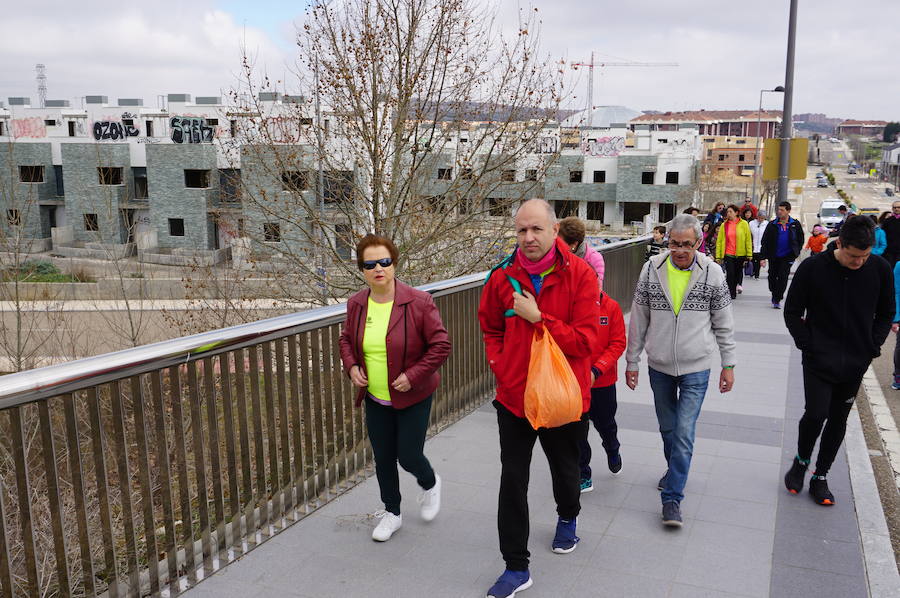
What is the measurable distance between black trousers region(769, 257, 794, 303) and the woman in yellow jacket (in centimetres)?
43

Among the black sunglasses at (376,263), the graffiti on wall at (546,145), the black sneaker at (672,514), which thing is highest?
the graffiti on wall at (546,145)

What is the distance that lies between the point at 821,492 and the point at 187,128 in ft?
191

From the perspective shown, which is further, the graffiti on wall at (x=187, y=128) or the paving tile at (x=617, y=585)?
the graffiti on wall at (x=187, y=128)

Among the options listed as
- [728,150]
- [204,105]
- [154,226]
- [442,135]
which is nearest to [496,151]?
[442,135]

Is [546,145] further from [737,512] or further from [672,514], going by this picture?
[672,514]

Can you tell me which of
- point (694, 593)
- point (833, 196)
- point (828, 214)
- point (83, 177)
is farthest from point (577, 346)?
point (833, 196)

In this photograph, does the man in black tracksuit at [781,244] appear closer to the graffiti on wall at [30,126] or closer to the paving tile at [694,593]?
the paving tile at [694,593]

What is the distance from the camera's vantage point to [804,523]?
436 cm

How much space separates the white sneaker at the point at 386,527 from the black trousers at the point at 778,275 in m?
10.6

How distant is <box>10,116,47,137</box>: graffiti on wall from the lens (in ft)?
220

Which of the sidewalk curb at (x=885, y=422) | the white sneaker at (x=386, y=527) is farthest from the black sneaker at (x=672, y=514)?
the sidewalk curb at (x=885, y=422)

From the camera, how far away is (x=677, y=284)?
438 centimetres

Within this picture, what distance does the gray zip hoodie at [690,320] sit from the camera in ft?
14.2

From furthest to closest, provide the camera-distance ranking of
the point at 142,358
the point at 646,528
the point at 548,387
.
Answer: the point at 646,528
the point at 548,387
the point at 142,358
